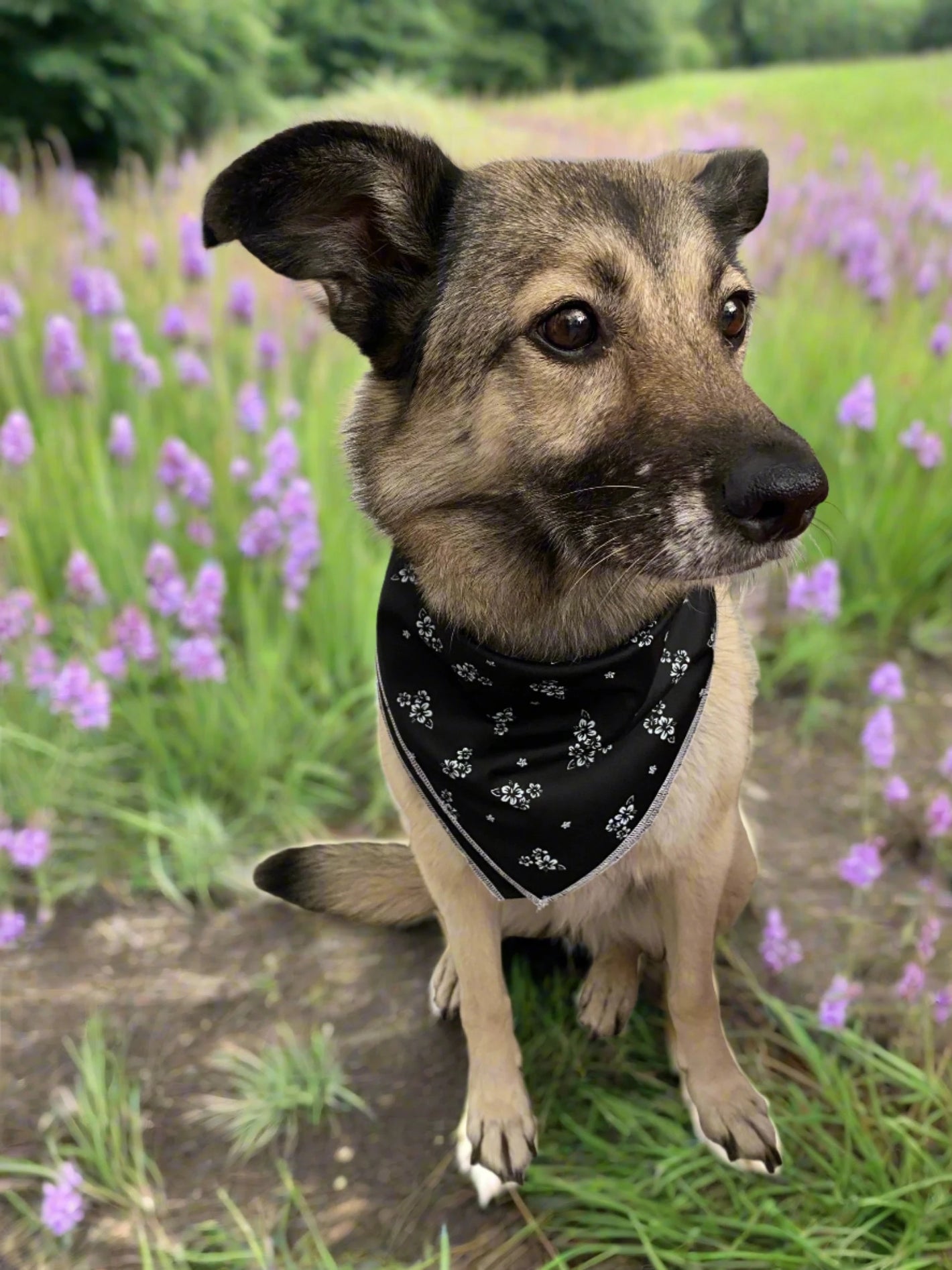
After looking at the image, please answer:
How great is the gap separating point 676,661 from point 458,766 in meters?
0.42

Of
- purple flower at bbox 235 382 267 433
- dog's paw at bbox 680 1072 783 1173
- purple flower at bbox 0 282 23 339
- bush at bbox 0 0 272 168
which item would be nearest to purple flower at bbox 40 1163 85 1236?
dog's paw at bbox 680 1072 783 1173

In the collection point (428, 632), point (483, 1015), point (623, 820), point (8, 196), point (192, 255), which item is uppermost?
point (8, 196)

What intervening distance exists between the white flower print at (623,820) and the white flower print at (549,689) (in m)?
0.21

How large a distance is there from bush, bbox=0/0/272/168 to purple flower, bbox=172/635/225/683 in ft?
17.9

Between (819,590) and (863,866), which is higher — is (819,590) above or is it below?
above

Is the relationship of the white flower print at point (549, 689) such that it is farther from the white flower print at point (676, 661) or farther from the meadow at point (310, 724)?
the meadow at point (310, 724)

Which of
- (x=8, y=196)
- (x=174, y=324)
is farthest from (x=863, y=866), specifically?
(x=8, y=196)

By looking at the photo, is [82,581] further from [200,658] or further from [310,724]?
[310,724]

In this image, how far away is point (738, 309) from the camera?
170cm

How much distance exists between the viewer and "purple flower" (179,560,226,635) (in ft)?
8.25

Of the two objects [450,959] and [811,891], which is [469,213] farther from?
[811,891]

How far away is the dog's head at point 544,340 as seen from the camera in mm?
1436

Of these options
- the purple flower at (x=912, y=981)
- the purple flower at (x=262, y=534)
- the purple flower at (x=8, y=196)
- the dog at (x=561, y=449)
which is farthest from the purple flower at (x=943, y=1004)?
the purple flower at (x=8, y=196)

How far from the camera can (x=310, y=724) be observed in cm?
301
